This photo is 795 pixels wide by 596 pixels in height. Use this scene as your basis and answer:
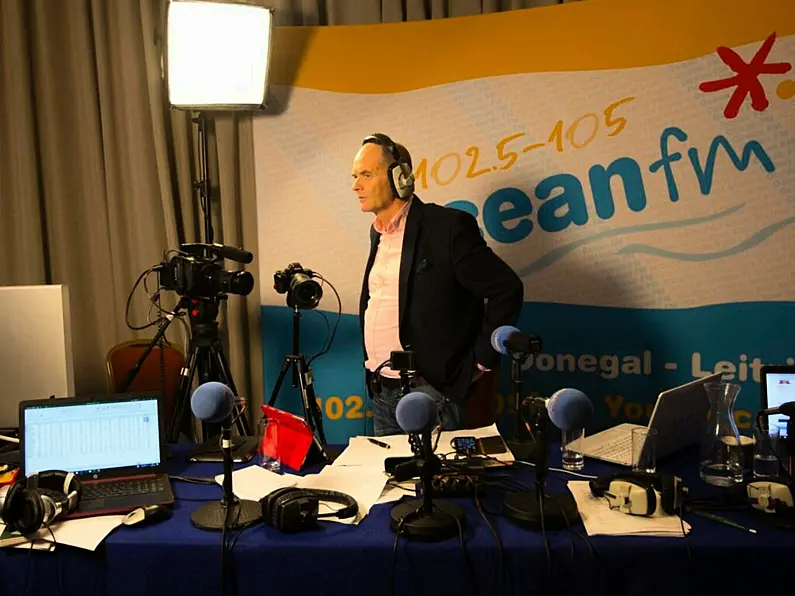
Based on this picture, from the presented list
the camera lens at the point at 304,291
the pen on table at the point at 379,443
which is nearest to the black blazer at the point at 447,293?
the camera lens at the point at 304,291

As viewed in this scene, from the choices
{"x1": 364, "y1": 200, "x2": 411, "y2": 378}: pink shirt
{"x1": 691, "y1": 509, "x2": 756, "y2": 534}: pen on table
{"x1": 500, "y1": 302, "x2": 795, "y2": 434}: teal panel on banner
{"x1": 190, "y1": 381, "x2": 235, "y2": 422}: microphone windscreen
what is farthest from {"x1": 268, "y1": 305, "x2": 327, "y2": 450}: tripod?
{"x1": 691, "y1": 509, "x2": 756, "y2": 534}: pen on table

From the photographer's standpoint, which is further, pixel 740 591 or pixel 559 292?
pixel 559 292

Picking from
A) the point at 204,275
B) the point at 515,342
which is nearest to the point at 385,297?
the point at 204,275

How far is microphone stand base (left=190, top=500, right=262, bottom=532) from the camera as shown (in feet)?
4.97

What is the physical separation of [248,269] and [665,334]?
1900mm

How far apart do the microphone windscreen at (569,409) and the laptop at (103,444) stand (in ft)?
2.97

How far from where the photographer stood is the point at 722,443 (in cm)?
173

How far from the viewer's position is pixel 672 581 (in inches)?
55.5

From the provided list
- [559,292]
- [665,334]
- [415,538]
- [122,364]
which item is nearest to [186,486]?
[415,538]

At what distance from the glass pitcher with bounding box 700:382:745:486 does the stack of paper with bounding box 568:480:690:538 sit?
0.87 ft

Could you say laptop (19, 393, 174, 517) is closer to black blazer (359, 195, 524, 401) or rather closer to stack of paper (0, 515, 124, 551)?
stack of paper (0, 515, 124, 551)

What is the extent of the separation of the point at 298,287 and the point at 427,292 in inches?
19.5

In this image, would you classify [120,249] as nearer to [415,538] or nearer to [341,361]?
[341,361]

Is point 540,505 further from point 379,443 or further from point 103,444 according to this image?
point 103,444
